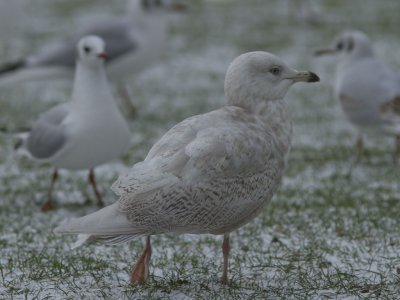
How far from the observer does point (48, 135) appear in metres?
6.97

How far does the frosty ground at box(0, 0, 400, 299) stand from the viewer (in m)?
4.55

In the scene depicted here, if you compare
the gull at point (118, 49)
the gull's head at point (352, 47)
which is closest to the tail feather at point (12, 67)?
the gull at point (118, 49)

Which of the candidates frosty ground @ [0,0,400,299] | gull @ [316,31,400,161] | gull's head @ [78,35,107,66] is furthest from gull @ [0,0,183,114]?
gull's head @ [78,35,107,66]

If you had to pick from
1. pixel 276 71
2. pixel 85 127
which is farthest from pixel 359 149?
pixel 276 71

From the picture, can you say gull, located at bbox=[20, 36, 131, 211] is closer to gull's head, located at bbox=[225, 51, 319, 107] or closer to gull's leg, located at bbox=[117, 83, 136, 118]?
gull's head, located at bbox=[225, 51, 319, 107]

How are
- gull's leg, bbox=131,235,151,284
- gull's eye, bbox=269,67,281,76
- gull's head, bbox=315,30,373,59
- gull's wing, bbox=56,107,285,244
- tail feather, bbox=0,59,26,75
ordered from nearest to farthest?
gull's wing, bbox=56,107,285,244 → gull's leg, bbox=131,235,151,284 → gull's eye, bbox=269,67,281,76 → gull's head, bbox=315,30,373,59 → tail feather, bbox=0,59,26,75

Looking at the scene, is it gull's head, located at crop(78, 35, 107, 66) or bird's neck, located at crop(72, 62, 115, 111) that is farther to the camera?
gull's head, located at crop(78, 35, 107, 66)

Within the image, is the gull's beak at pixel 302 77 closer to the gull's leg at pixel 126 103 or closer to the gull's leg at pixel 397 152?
the gull's leg at pixel 397 152

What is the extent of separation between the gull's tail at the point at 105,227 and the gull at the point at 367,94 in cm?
Answer: 521

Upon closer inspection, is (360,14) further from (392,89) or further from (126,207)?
(126,207)

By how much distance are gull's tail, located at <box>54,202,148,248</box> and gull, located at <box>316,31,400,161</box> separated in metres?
5.21

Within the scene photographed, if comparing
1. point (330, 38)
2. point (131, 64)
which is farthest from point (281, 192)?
point (330, 38)

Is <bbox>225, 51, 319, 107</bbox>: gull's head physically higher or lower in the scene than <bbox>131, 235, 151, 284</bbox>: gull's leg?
higher

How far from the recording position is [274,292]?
4.41m
